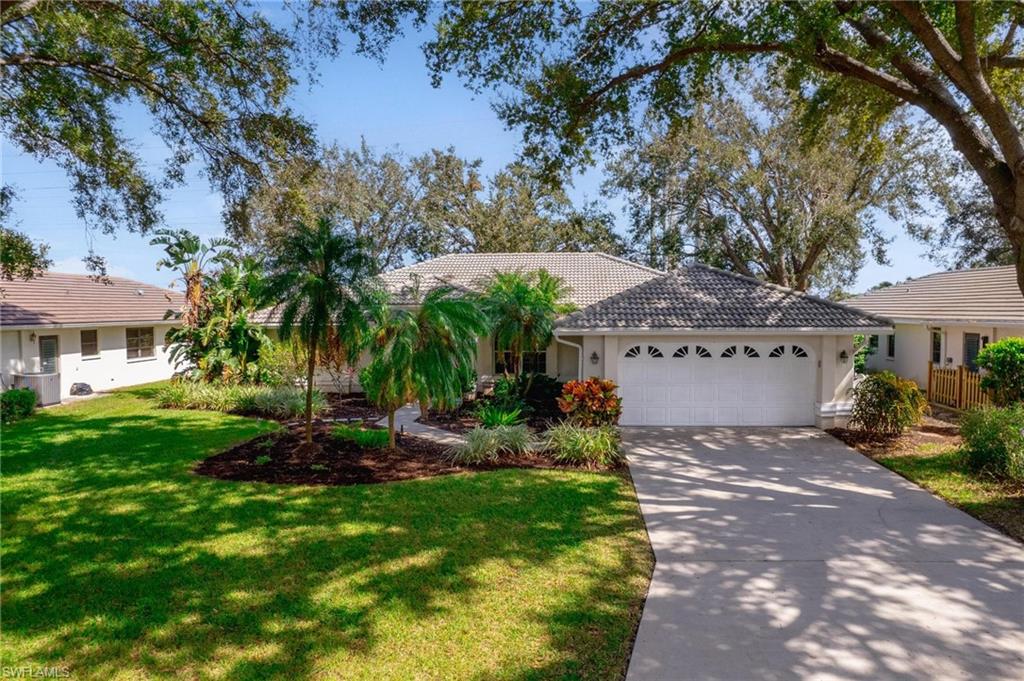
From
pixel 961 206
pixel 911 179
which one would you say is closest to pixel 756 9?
pixel 911 179

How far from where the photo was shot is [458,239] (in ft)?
111

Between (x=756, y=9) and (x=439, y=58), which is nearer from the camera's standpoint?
(x=756, y=9)

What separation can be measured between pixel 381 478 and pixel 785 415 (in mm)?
9764

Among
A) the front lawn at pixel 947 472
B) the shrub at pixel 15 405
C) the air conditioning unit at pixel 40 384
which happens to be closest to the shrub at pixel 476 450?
the front lawn at pixel 947 472

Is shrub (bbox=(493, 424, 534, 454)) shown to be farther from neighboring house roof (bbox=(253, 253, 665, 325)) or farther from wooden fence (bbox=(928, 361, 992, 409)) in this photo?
wooden fence (bbox=(928, 361, 992, 409))

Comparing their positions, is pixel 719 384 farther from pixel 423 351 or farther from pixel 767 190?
pixel 767 190

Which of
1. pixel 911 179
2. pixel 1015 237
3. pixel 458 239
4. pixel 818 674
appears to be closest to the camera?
pixel 818 674

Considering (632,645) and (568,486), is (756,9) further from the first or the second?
(632,645)

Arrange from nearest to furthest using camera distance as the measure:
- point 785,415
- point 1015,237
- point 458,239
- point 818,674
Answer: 1. point 818,674
2. point 1015,237
3. point 785,415
4. point 458,239

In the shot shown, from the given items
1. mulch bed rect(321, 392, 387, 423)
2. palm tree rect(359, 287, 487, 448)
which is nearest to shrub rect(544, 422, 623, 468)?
palm tree rect(359, 287, 487, 448)

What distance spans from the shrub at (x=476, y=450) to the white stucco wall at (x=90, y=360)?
13.6 meters

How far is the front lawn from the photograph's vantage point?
7477 mm

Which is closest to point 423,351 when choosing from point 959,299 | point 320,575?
point 320,575

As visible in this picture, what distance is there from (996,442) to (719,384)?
17.0 ft
